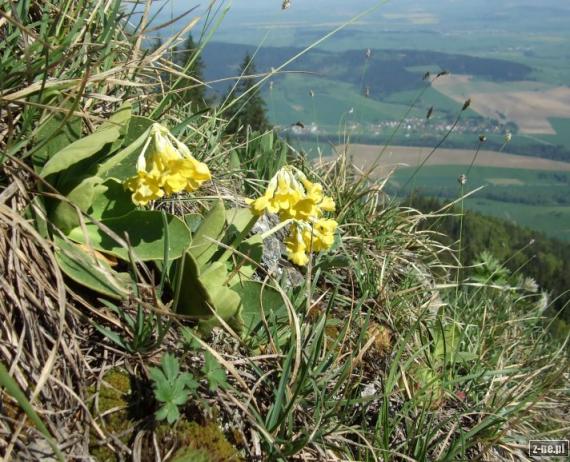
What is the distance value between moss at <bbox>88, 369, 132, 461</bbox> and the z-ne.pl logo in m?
1.64

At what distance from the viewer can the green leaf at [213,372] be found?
202cm

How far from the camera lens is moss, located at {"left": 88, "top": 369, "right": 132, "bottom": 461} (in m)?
1.84

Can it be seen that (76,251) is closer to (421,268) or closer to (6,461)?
(6,461)

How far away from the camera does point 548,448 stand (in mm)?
2703

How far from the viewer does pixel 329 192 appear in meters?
4.11

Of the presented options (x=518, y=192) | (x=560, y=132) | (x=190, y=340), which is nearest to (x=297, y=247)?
(x=190, y=340)

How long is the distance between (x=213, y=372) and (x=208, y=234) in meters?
0.56

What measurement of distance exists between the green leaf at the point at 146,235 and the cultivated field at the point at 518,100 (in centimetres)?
10353

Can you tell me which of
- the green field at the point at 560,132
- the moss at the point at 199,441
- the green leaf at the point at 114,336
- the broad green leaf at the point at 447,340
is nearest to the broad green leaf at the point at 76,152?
the green leaf at the point at 114,336

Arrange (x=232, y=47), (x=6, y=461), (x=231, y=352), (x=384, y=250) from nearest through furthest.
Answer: (x=6, y=461)
(x=231, y=352)
(x=384, y=250)
(x=232, y=47)

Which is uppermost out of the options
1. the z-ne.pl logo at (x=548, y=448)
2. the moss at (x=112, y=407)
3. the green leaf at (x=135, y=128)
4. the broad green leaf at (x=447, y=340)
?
the green leaf at (x=135, y=128)

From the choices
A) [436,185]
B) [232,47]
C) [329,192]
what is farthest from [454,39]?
[329,192]

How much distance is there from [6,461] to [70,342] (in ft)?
1.45

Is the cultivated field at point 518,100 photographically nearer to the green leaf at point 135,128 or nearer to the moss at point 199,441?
the green leaf at point 135,128
